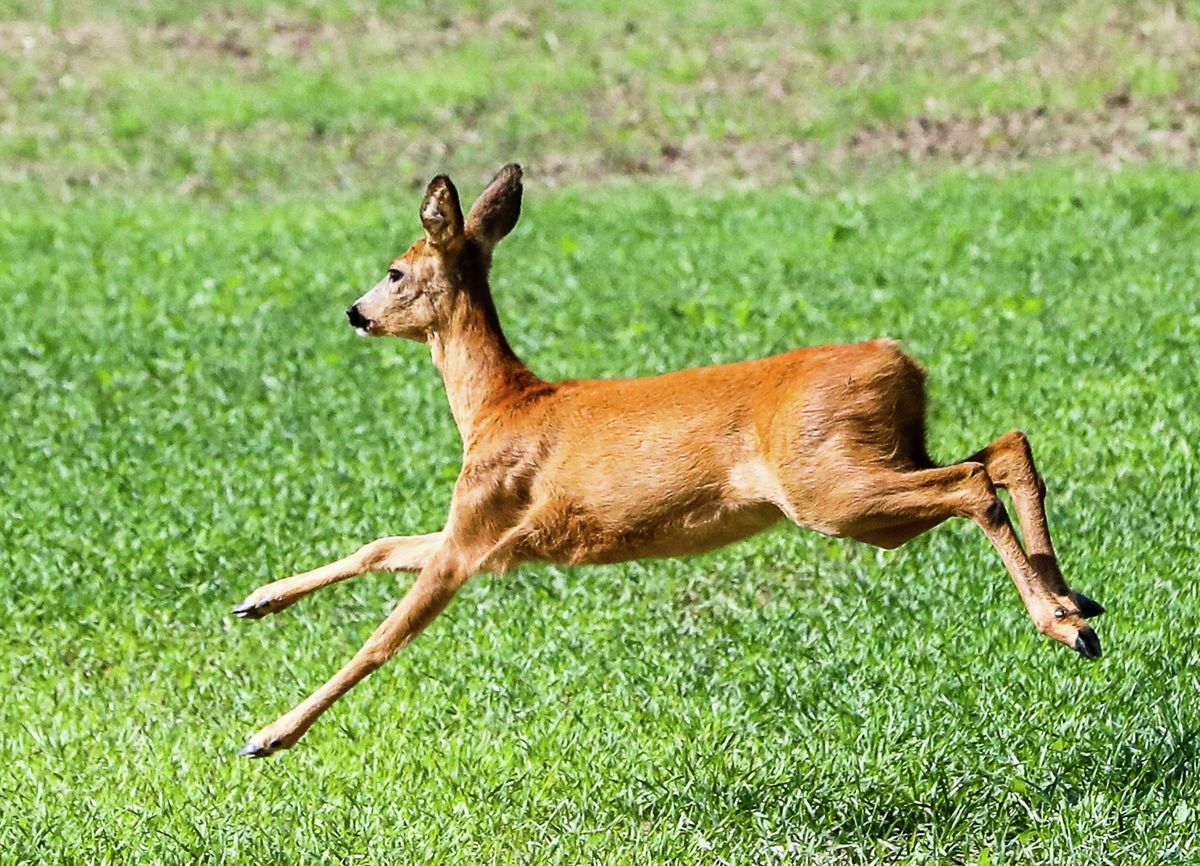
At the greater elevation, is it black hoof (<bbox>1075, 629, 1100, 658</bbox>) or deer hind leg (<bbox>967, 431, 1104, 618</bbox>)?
deer hind leg (<bbox>967, 431, 1104, 618</bbox>)

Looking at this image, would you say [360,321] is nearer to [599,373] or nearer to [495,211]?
[495,211]

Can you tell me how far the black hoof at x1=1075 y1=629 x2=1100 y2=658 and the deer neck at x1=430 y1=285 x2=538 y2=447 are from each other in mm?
1893

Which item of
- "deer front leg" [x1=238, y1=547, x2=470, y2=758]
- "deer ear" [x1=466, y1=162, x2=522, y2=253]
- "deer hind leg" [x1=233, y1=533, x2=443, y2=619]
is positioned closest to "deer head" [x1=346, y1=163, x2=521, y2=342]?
"deer ear" [x1=466, y1=162, x2=522, y2=253]

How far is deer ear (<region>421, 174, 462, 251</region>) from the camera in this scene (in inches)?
234

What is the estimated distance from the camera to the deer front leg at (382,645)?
17.6ft

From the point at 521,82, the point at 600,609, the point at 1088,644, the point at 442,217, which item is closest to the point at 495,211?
the point at 442,217

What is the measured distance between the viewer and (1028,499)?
17.1ft

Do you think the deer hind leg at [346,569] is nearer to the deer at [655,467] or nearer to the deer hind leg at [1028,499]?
the deer at [655,467]

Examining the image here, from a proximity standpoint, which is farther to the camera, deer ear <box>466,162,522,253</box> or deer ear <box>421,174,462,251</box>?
deer ear <box>466,162,522,253</box>

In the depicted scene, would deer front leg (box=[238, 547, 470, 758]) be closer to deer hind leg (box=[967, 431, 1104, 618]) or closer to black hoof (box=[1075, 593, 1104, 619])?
deer hind leg (box=[967, 431, 1104, 618])

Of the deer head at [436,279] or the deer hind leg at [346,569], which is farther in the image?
the deer head at [436,279]

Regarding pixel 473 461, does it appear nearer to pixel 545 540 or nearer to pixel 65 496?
pixel 545 540

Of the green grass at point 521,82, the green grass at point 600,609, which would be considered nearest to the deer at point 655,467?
the green grass at point 600,609

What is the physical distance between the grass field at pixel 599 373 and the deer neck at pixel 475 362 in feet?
3.62
